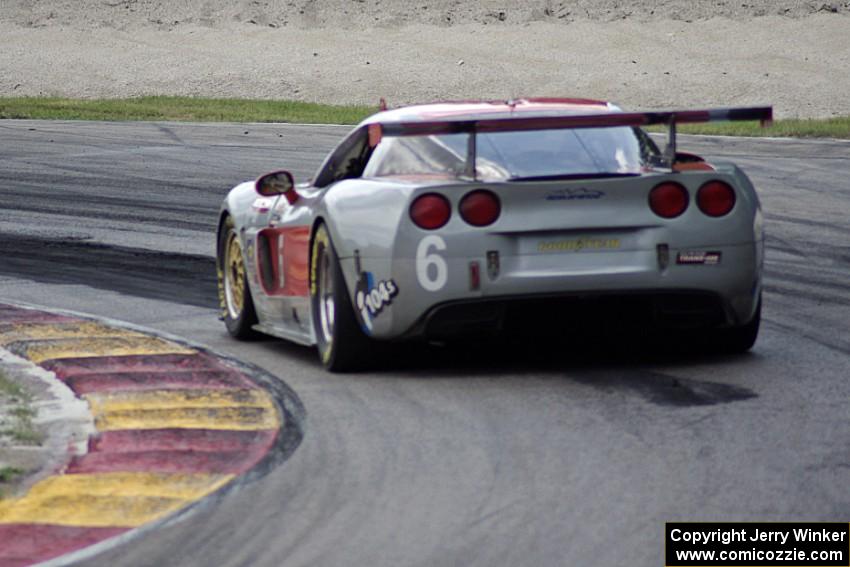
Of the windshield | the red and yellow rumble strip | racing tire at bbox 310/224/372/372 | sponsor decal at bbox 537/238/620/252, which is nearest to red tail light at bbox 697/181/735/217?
the windshield

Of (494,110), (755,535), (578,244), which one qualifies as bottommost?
(755,535)

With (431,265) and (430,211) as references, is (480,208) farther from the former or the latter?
(431,265)

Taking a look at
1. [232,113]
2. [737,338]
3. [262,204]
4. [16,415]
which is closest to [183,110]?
[232,113]

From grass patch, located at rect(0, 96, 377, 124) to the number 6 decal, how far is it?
62.6ft

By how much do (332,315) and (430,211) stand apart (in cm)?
77

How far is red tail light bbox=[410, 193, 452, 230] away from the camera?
24.2ft

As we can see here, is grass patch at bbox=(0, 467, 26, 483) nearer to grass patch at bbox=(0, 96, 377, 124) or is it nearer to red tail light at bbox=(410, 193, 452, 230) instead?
red tail light at bbox=(410, 193, 452, 230)

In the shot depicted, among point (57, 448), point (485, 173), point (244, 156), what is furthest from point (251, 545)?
point (244, 156)

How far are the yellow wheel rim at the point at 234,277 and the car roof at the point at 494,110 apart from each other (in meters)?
1.16

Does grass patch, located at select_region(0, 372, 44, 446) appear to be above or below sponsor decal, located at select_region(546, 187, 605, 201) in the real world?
below

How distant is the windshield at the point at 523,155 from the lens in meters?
7.64

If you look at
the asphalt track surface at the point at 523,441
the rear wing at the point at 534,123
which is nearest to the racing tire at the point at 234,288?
the asphalt track surface at the point at 523,441

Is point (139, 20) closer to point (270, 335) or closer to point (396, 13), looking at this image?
point (396, 13)

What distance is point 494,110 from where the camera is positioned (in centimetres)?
816
